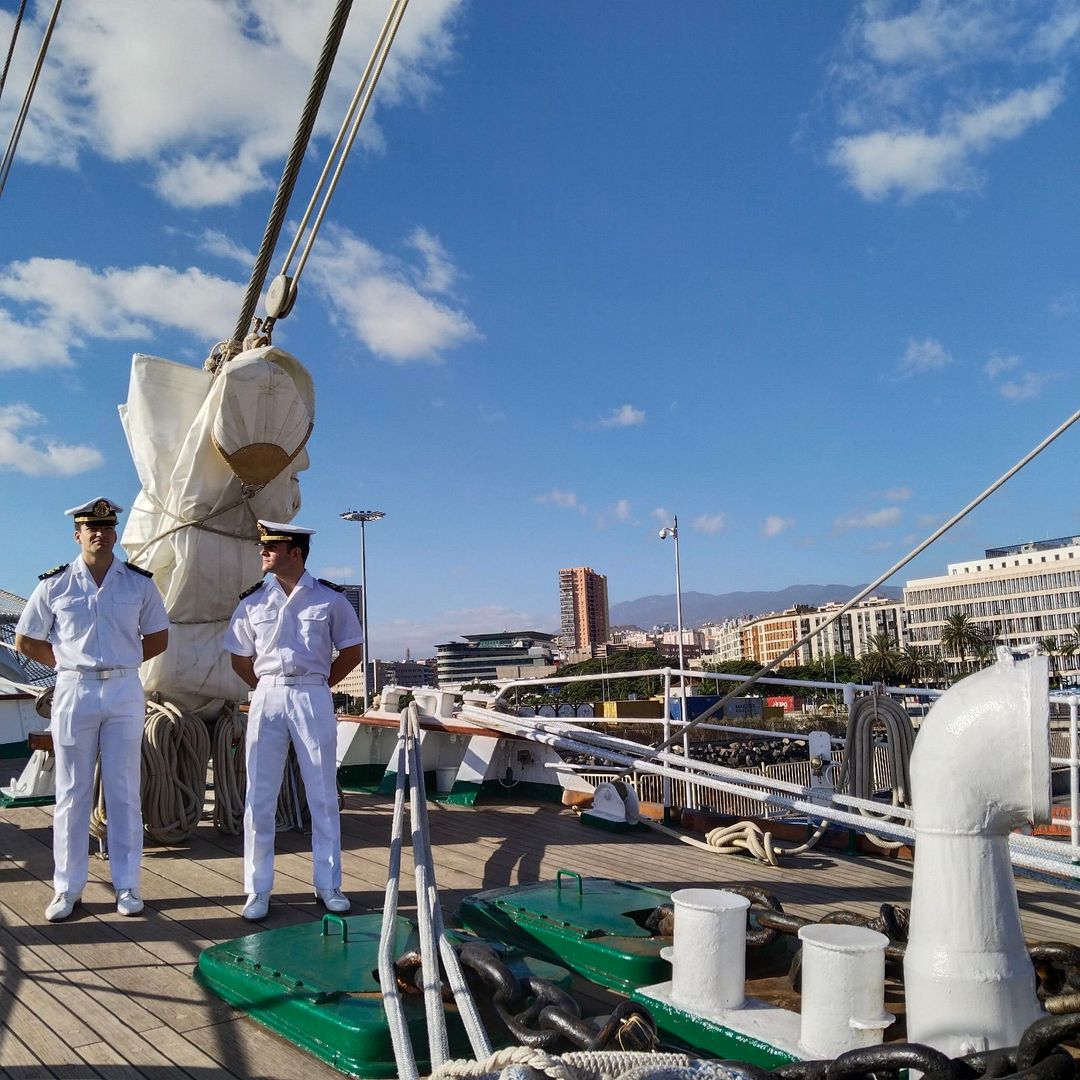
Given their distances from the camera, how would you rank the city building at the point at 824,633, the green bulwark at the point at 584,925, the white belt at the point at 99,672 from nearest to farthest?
the green bulwark at the point at 584,925
the white belt at the point at 99,672
the city building at the point at 824,633

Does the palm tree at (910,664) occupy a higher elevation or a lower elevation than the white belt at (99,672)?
lower

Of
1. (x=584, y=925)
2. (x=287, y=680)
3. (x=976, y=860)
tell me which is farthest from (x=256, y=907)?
(x=976, y=860)

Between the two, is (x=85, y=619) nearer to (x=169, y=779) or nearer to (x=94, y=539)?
(x=94, y=539)

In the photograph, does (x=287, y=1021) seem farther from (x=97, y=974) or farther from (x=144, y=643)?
(x=144, y=643)

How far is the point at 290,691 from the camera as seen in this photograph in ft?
13.0

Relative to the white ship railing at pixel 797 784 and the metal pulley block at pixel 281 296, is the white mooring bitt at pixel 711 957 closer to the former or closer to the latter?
the white ship railing at pixel 797 784

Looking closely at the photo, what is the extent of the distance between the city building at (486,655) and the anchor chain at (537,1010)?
137091 millimetres

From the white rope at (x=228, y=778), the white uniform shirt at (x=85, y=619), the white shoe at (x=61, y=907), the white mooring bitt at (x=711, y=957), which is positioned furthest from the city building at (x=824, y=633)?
the white mooring bitt at (x=711, y=957)

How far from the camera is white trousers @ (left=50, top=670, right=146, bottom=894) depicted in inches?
151

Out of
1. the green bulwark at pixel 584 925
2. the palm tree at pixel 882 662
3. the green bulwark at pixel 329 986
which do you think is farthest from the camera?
the palm tree at pixel 882 662

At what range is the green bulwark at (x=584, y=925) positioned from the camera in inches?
111

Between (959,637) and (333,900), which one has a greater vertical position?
(333,900)

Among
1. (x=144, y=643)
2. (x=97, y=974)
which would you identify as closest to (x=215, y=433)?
(x=144, y=643)

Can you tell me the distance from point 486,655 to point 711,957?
142m
